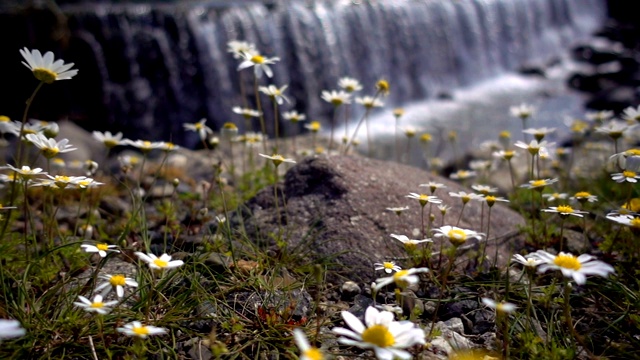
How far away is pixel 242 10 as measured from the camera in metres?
8.32

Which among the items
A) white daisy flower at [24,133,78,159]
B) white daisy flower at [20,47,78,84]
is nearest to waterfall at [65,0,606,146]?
white daisy flower at [24,133,78,159]

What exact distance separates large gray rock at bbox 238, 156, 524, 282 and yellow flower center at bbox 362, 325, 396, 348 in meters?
0.77

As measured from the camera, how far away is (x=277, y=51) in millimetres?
8203

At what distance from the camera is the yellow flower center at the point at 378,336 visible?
122cm

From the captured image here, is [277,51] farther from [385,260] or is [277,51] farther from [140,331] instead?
[140,331]

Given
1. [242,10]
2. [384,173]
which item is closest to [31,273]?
[384,173]

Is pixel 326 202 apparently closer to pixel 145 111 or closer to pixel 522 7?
pixel 145 111

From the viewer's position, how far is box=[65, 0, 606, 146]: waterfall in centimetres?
723

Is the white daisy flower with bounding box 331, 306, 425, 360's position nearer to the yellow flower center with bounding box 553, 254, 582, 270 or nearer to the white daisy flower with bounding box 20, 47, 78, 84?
the yellow flower center with bounding box 553, 254, 582, 270

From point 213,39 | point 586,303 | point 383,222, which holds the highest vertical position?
point 213,39

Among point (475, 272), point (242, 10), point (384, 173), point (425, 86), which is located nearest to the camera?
point (475, 272)

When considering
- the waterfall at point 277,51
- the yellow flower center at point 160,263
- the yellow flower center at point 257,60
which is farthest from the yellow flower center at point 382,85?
the waterfall at point 277,51

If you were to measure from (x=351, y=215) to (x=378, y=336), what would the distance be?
1.16 meters

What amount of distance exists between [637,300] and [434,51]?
29.3ft
